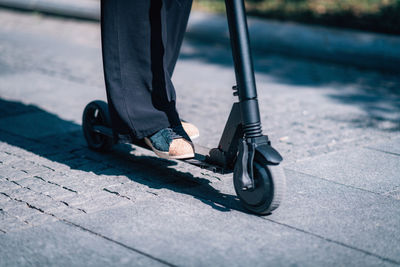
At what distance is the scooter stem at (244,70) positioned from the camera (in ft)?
9.12

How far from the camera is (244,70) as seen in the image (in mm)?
2803

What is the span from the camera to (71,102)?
5.60m

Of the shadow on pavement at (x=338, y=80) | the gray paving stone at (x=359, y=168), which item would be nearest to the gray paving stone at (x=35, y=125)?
the gray paving stone at (x=359, y=168)

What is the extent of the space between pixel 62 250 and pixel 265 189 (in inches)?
40.2

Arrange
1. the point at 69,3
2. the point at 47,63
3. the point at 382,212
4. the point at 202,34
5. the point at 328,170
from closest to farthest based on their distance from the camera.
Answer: the point at 382,212, the point at 328,170, the point at 47,63, the point at 202,34, the point at 69,3

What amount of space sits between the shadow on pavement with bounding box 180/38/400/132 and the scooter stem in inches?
90.6

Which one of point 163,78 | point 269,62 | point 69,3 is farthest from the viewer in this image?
point 69,3

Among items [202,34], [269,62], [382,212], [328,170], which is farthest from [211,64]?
[382,212]

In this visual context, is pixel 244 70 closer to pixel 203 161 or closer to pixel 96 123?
pixel 203 161

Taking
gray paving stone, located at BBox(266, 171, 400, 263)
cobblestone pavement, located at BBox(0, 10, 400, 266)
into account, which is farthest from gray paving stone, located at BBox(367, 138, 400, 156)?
Answer: gray paving stone, located at BBox(266, 171, 400, 263)

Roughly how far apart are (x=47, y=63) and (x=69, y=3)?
5391 millimetres

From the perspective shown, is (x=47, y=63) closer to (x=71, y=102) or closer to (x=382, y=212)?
(x=71, y=102)

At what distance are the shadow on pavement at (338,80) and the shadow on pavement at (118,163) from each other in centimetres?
207

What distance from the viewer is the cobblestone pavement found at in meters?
2.50
